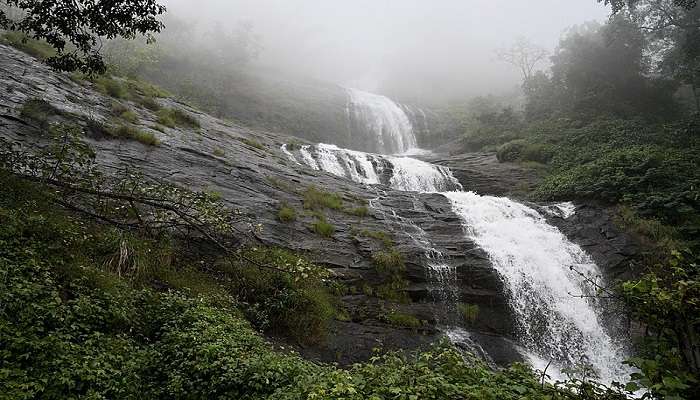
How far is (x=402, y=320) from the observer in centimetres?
990

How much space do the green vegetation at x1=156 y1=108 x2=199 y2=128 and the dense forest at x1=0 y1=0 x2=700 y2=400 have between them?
10cm

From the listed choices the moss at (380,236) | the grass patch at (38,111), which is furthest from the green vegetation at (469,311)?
the grass patch at (38,111)

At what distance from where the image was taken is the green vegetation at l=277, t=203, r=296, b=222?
11474mm

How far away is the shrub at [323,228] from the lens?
11.7 m

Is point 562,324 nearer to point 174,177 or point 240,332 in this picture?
point 240,332

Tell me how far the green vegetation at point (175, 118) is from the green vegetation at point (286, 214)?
233 inches

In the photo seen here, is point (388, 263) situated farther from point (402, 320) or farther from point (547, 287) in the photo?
point (547, 287)

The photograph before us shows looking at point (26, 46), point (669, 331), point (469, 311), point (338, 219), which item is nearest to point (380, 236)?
point (338, 219)

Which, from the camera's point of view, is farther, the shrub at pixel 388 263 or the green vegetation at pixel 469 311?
the shrub at pixel 388 263

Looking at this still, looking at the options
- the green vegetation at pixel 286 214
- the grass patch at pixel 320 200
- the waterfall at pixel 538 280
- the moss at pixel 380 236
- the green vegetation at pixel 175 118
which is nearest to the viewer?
the waterfall at pixel 538 280

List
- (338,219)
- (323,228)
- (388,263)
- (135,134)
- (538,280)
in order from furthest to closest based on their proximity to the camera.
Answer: (338,219)
(135,134)
(323,228)
(538,280)
(388,263)

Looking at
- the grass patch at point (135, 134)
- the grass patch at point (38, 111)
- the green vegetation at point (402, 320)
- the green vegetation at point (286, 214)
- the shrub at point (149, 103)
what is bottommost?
the green vegetation at point (402, 320)

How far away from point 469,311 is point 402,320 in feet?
6.20

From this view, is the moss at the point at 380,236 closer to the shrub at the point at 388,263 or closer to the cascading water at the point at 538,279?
the shrub at the point at 388,263
